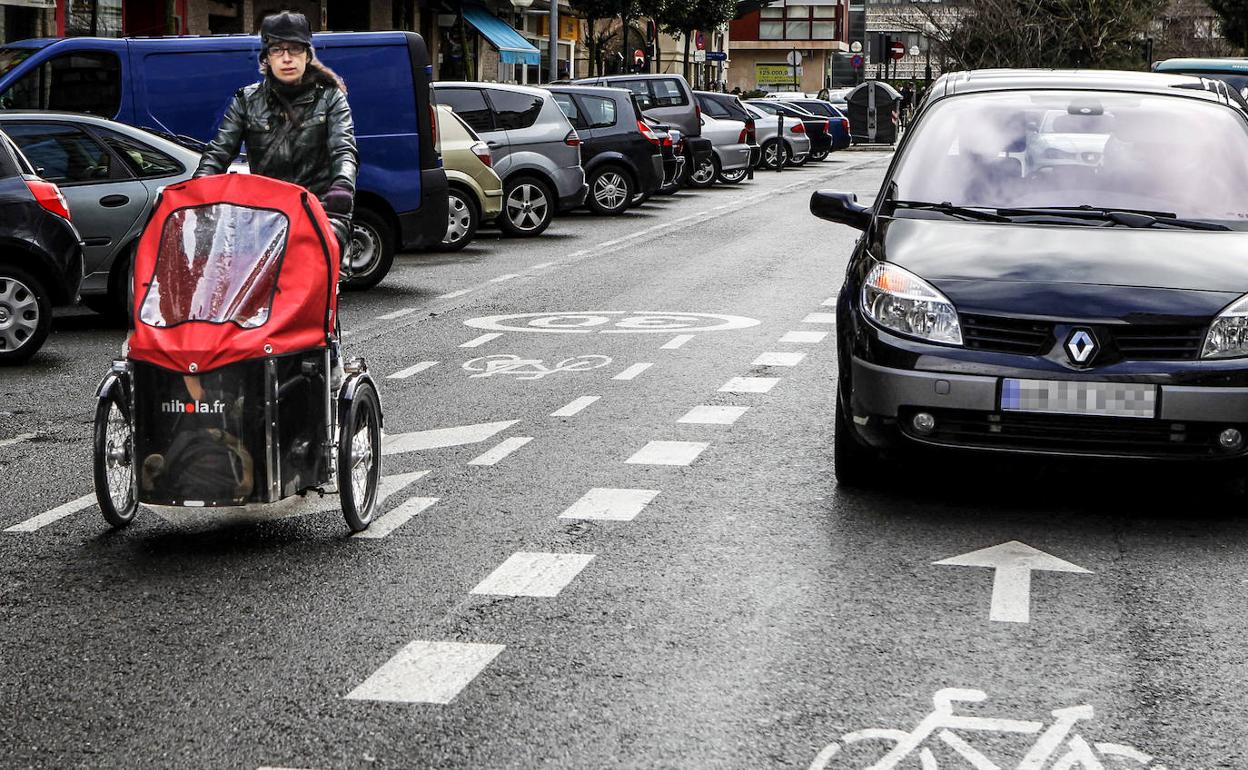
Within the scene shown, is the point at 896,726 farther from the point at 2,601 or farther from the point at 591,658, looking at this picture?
the point at 2,601

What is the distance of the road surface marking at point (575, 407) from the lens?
9.24 m

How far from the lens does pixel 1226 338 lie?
6602mm

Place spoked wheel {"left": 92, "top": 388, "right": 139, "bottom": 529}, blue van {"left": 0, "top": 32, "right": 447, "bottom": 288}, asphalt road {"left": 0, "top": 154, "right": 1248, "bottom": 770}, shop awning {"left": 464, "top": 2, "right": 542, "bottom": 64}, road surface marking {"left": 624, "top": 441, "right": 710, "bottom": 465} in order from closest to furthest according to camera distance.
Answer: asphalt road {"left": 0, "top": 154, "right": 1248, "bottom": 770} → spoked wheel {"left": 92, "top": 388, "right": 139, "bottom": 529} → road surface marking {"left": 624, "top": 441, "right": 710, "bottom": 465} → blue van {"left": 0, "top": 32, "right": 447, "bottom": 288} → shop awning {"left": 464, "top": 2, "right": 542, "bottom": 64}

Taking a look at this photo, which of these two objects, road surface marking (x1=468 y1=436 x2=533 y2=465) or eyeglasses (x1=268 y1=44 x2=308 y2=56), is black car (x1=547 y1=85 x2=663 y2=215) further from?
eyeglasses (x1=268 y1=44 x2=308 y2=56)

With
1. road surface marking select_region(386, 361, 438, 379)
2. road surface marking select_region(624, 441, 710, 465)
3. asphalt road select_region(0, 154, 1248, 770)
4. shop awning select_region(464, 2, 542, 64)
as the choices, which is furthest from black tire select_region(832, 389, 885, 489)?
shop awning select_region(464, 2, 542, 64)

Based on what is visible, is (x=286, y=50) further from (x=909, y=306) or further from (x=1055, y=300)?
(x=1055, y=300)

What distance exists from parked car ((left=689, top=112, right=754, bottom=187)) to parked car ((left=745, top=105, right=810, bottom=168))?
663 cm

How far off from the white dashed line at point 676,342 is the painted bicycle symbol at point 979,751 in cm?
705

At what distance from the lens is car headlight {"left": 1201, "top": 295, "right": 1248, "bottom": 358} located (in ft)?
21.6

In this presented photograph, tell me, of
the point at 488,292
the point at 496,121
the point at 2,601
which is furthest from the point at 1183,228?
the point at 496,121

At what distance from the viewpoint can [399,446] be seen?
8391mm

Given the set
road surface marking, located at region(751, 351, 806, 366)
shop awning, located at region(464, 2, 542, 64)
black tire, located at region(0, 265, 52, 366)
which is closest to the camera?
road surface marking, located at region(751, 351, 806, 366)

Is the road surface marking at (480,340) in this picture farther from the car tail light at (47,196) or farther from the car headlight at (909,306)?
the car headlight at (909,306)

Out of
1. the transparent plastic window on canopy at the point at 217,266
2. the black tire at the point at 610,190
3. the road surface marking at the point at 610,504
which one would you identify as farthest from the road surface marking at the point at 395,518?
the black tire at the point at 610,190
